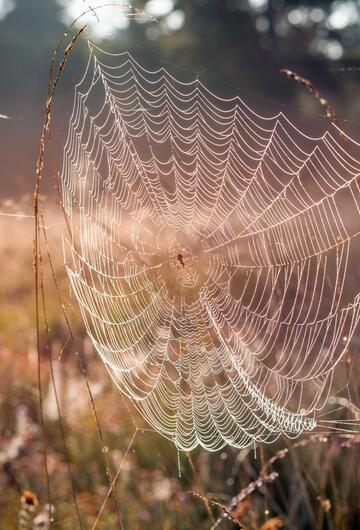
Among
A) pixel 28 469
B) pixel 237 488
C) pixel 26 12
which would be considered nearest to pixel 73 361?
pixel 28 469

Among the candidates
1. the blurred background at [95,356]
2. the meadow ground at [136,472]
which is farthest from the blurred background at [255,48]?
the meadow ground at [136,472]

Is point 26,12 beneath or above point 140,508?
above

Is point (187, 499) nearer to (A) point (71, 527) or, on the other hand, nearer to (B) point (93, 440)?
(A) point (71, 527)

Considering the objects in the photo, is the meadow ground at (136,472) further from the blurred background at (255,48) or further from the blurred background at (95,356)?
the blurred background at (255,48)

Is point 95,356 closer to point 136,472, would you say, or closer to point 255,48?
point 136,472

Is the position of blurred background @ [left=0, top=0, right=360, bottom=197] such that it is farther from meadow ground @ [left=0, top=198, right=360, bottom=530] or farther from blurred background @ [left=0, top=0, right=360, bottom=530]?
meadow ground @ [left=0, top=198, right=360, bottom=530]

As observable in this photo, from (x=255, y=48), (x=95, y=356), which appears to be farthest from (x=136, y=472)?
(x=255, y=48)

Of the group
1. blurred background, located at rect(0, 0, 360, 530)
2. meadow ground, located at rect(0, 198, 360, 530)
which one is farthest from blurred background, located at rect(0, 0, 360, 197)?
meadow ground, located at rect(0, 198, 360, 530)

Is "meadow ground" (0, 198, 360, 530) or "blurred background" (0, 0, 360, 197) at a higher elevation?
"blurred background" (0, 0, 360, 197)
